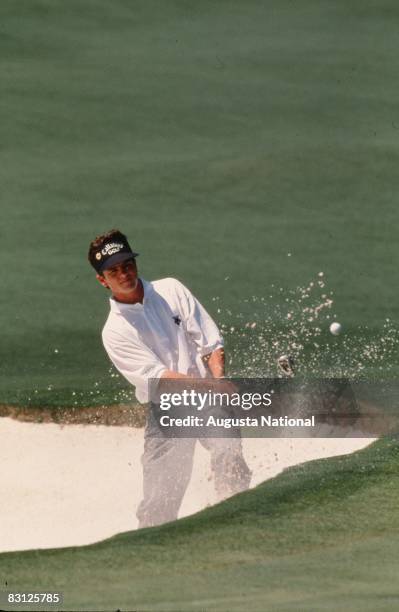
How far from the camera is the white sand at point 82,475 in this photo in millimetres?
9117

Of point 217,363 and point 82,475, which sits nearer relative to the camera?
point 217,363

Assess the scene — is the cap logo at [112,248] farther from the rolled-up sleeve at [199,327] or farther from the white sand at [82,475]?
the white sand at [82,475]

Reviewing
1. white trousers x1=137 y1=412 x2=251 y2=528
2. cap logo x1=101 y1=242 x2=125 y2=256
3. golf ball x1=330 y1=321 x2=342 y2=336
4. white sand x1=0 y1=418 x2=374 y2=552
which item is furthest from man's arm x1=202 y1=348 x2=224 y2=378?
golf ball x1=330 y1=321 x2=342 y2=336

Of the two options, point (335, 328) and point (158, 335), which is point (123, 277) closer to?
point (158, 335)

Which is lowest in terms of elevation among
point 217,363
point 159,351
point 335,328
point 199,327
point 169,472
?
point 169,472

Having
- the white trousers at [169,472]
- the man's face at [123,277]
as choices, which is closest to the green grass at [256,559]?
the white trousers at [169,472]

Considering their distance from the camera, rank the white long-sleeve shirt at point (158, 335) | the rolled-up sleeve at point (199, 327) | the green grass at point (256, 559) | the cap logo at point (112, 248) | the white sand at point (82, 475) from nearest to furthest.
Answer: the green grass at point (256, 559) → the cap logo at point (112, 248) → the white long-sleeve shirt at point (158, 335) → the rolled-up sleeve at point (199, 327) → the white sand at point (82, 475)

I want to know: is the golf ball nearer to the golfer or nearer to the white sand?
the white sand

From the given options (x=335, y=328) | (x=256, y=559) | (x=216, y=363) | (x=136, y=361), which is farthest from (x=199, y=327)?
(x=335, y=328)

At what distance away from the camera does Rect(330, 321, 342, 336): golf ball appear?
11.0 meters

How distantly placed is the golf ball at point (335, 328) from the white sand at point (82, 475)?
1.41m

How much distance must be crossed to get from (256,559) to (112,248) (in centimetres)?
226

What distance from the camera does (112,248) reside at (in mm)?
7566

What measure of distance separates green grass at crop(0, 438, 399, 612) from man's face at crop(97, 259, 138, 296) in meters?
1.47
